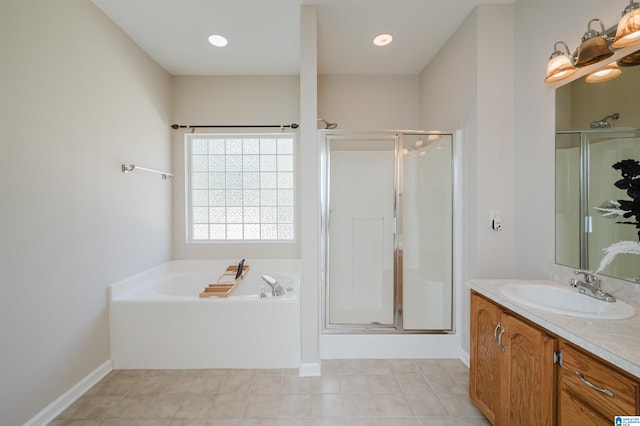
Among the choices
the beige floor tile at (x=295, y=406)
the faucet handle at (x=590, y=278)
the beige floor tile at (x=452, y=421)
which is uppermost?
the faucet handle at (x=590, y=278)

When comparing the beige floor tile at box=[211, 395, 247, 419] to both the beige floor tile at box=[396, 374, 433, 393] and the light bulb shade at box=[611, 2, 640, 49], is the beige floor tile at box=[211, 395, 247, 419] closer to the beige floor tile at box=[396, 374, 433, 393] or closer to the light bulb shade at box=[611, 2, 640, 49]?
the beige floor tile at box=[396, 374, 433, 393]

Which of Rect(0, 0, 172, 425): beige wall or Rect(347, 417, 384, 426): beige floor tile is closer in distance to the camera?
Rect(0, 0, 172, 425): beige wall

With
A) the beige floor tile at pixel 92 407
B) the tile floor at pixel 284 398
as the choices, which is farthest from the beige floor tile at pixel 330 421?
the beige floor tile at pixel 92 407

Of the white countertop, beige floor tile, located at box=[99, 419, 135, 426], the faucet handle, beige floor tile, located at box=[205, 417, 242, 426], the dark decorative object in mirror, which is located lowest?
beige floor tile, located at box=[99, 419, 135, 426]

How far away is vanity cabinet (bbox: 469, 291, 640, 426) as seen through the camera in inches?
35.6

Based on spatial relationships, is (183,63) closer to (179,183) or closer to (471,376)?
(179,183)

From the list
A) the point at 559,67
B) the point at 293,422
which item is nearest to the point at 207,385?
the point at 293,422

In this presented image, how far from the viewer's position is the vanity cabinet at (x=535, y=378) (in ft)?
2.97

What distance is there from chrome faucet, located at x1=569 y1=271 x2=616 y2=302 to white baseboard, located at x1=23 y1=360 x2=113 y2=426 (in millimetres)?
3024

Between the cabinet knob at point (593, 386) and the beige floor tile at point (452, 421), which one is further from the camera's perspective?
the beige floor tile at point (452, 421)

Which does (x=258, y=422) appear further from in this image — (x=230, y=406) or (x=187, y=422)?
(x=187, y=422)

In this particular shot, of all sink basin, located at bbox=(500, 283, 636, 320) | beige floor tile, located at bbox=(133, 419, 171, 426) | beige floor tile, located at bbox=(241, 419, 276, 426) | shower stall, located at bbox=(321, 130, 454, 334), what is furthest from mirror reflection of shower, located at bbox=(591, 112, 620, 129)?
beige floor tile, located at bbox=(133, 419, 171, 426)

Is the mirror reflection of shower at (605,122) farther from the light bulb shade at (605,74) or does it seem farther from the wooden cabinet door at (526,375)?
the wooden cabinet door at (526,375)

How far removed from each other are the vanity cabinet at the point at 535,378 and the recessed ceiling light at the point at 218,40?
2819 millimetres
